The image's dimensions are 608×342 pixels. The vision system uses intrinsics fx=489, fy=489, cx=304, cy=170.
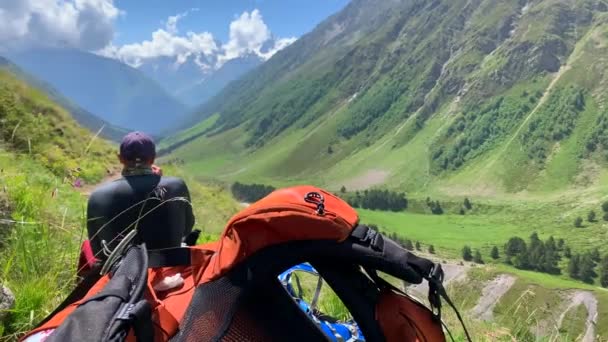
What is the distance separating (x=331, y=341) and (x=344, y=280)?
28cm

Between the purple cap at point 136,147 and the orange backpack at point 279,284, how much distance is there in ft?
12.6

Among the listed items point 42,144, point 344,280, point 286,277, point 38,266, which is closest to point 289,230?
point 344,280

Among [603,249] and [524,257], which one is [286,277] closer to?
[524,257]

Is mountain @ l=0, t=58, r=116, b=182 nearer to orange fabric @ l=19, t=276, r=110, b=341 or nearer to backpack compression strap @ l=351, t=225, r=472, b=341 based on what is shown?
orange fabric @ l=19, t=276, r=110, b=341

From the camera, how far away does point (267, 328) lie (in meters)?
2.12

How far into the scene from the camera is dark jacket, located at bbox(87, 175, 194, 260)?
5.11m

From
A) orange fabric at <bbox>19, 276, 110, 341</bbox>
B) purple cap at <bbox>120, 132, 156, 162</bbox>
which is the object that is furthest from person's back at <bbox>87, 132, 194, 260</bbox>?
orange fabric at <bbox>19, 276, 110, 341</bbox>

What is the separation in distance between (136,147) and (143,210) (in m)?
0.78

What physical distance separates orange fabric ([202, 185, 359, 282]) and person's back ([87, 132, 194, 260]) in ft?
9.68

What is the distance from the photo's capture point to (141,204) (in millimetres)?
5570

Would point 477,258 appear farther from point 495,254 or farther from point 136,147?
point 136,147

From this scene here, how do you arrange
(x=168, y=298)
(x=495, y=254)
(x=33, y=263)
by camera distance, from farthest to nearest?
(x=495, y=254), (x=33, y=263), (x=168, y=298)

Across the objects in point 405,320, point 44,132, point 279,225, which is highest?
point 44,132

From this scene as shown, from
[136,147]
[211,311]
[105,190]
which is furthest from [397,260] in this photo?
[136,147]
